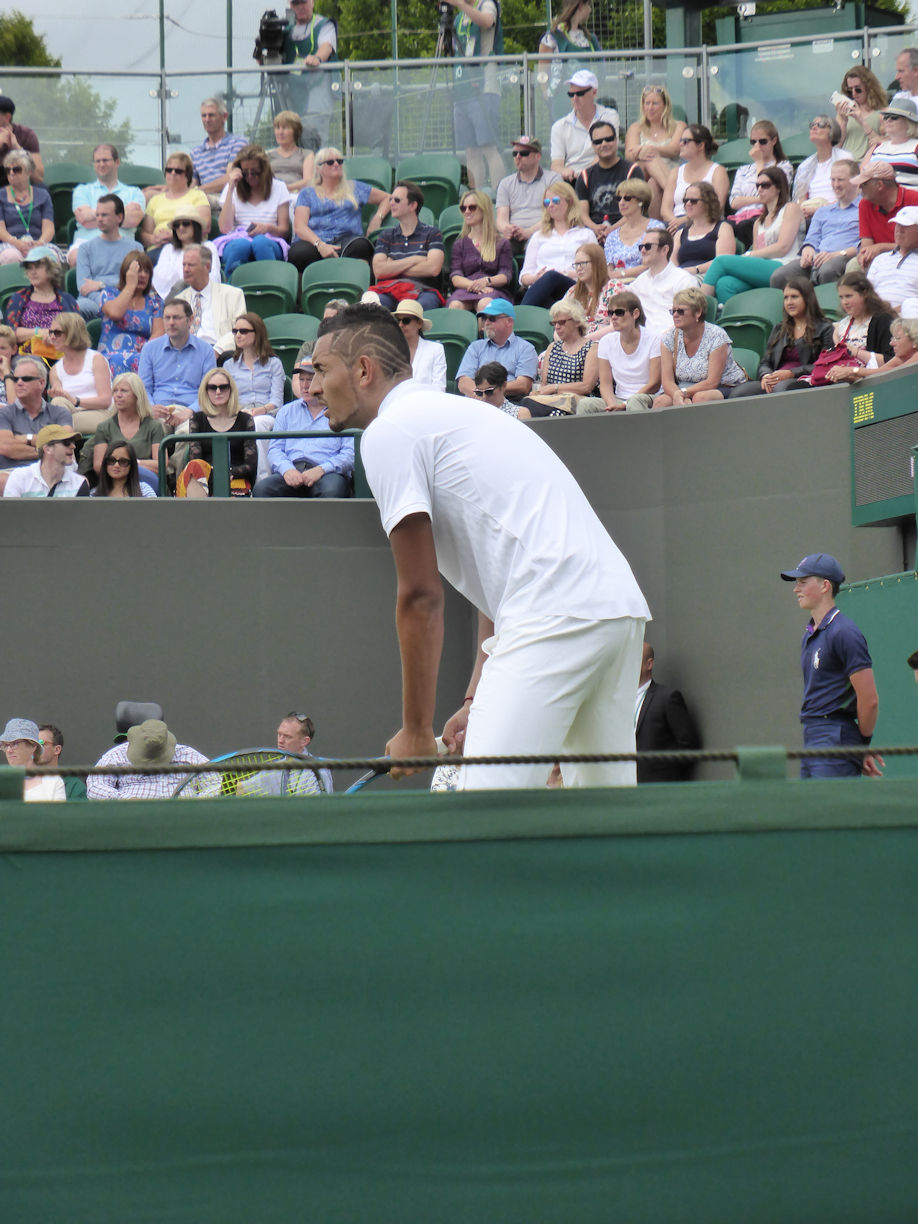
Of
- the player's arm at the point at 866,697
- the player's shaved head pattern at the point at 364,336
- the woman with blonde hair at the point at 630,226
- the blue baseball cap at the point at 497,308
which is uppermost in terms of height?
the woman with blonde hair at the point at 630,226

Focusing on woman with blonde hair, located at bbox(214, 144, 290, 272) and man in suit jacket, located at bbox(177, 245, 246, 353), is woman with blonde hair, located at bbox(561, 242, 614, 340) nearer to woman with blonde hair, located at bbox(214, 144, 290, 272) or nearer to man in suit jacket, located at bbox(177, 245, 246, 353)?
man in suit jacket, located at bbox(177, 245, 246, 353)

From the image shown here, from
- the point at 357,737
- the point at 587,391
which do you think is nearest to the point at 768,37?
the point at 587,391

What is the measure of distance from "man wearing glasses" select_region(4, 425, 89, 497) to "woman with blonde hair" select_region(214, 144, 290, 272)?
3.10 meters

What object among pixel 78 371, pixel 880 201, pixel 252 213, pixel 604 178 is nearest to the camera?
pixel 880 201

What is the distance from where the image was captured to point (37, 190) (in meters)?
13.7

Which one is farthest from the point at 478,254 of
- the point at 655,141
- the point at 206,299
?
the point at 206,299

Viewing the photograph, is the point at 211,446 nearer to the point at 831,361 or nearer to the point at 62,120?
the point at 831,361

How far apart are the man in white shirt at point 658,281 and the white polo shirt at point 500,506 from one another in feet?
23.1

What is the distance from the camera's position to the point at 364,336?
3654 millimetres

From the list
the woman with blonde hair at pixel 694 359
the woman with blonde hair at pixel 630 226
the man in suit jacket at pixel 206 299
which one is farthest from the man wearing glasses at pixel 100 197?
the woman with blonde hair at pixel 694 359

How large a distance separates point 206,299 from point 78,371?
1.19m

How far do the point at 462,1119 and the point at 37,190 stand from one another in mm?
12642

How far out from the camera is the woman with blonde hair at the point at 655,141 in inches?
493

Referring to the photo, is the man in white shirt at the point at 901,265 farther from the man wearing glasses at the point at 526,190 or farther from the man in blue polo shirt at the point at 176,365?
the man in blue polo shirt at the point at 176,365
